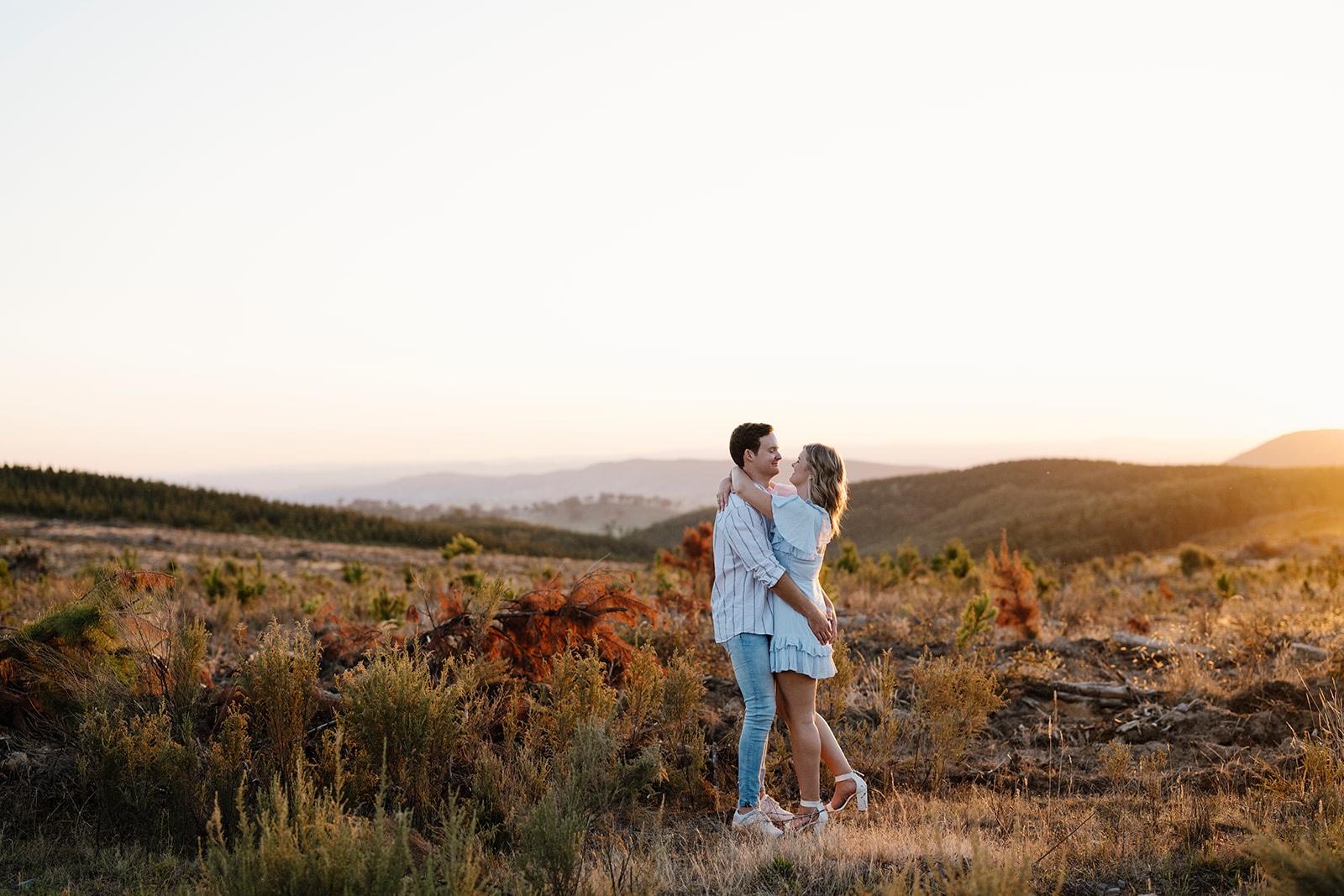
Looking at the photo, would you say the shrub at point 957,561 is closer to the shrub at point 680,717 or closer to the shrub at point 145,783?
the shrub at point 680,717

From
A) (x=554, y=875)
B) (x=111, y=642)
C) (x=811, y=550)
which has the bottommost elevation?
Result: (x=554, y=875)

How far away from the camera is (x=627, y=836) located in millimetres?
5211

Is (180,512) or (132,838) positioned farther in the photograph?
(180,512)

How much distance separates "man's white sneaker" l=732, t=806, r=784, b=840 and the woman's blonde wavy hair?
1512 mm

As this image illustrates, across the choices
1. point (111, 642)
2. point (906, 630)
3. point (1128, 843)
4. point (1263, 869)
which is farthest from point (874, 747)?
point (111, 642)

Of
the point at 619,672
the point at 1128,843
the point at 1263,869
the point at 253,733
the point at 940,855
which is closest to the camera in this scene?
the point at 1263,869

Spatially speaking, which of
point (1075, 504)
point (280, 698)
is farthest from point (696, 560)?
point (1075, 504)

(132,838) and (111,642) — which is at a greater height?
(111,642)

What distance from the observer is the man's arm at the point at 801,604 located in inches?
197

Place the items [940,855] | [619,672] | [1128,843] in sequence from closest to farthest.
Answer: [940,855]
[1128,843]
[619,672]

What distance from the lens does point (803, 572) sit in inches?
202

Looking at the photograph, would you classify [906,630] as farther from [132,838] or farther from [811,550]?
[132,838]

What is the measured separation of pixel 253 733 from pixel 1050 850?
14.7ft

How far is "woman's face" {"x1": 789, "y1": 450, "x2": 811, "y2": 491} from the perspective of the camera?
204 inches
